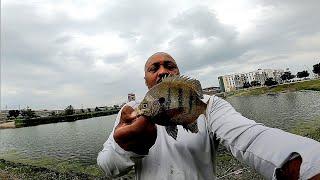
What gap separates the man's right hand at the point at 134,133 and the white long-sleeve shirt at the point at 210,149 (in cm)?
12

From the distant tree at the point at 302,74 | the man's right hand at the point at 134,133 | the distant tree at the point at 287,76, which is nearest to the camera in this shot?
the man's right hand at the point at 134,133

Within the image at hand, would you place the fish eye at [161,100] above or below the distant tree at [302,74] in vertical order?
below

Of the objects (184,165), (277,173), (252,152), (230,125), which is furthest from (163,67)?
(277,173)

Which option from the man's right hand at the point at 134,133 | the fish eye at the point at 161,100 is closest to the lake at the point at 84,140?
the man's right hand at the point at 134,133

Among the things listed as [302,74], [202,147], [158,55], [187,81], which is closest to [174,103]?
[187,81]

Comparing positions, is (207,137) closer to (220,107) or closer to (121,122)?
(220,107)

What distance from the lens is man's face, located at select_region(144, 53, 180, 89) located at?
3535 mm

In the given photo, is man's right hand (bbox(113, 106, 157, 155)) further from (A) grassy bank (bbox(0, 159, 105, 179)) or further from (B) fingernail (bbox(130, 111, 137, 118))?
(A) grassy bank (bbox(0, 159, 105, 179))

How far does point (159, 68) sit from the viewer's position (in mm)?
3562

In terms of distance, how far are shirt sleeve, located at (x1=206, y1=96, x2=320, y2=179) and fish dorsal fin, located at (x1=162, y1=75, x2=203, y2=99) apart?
A: 50 centimetres

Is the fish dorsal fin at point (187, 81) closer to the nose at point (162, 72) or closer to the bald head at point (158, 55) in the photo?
the nose at point (162, 72)

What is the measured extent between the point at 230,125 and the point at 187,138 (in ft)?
3.10

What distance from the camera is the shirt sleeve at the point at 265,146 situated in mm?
1439

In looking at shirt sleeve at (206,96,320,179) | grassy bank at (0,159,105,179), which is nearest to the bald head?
shirt sleeve at (206,96,320,179)
